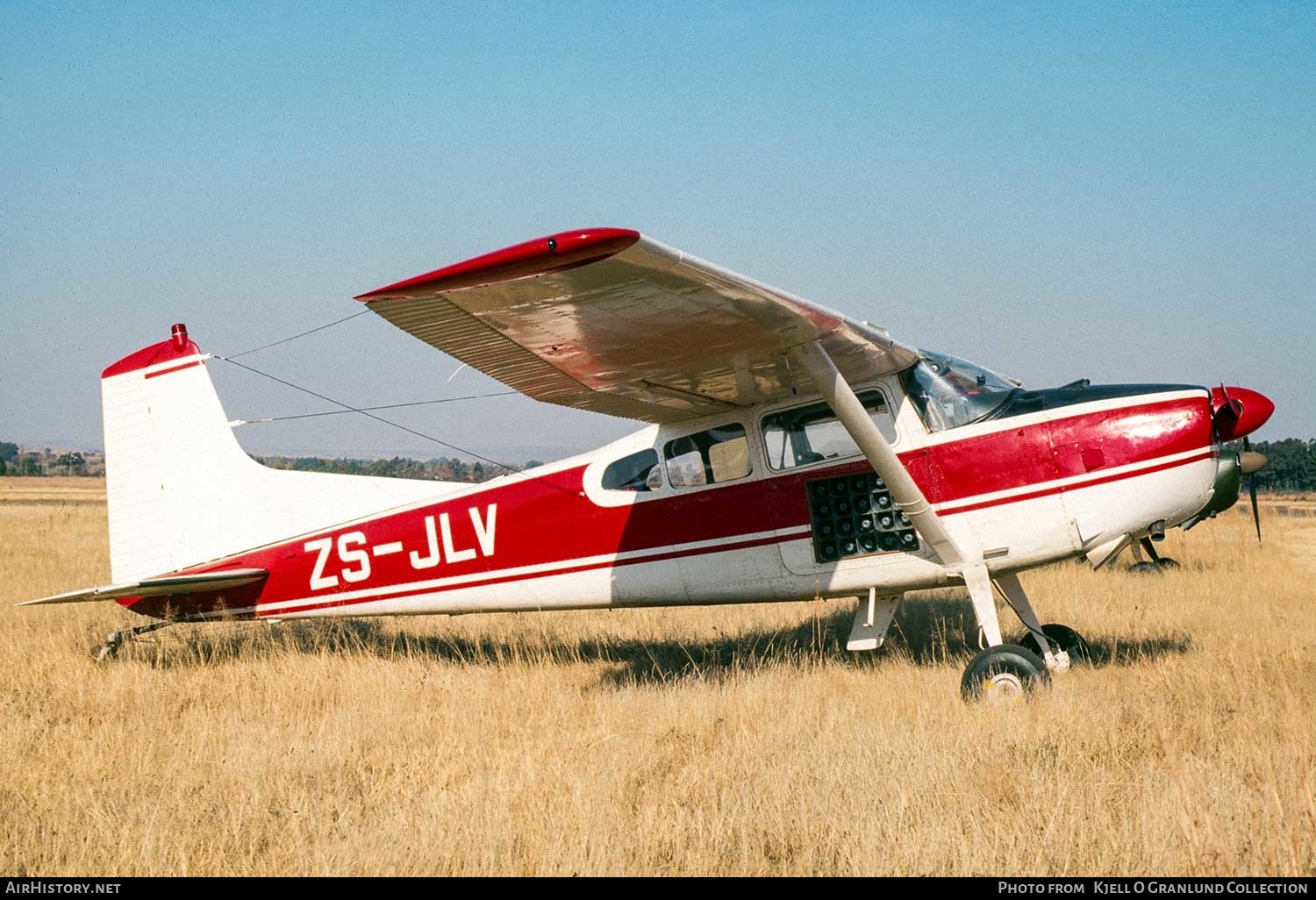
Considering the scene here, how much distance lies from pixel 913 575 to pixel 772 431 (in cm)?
141

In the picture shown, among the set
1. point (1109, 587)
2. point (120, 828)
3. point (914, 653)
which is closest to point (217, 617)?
point (120, 828)

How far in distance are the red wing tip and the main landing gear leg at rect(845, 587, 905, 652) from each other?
372cm

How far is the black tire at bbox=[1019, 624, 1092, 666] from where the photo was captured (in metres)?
7.40

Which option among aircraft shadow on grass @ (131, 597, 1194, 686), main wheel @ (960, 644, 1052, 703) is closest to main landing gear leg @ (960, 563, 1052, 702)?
main wheel @ (960, 644, 1052, 703)

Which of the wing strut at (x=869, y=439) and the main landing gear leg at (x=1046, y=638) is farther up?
the wing strut at (x=869, y=439)

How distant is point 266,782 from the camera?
16.5 ft

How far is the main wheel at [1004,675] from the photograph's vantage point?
614cm

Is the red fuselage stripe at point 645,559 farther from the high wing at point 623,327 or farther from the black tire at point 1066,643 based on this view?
the black tire at point 1066,643

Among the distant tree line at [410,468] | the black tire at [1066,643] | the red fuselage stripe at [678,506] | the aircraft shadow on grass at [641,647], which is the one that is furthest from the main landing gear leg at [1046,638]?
the distant tree line at [410,468]

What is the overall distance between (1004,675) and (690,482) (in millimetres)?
2565

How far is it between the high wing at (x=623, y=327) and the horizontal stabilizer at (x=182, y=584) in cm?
337

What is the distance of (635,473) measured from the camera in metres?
7.65

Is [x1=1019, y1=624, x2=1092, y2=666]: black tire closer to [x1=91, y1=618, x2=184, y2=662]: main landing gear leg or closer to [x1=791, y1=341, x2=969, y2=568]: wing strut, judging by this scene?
[x1=791, y1=341, x2=969, y2=568]: wing strut

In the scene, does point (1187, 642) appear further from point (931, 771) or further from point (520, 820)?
point (520, 820)
